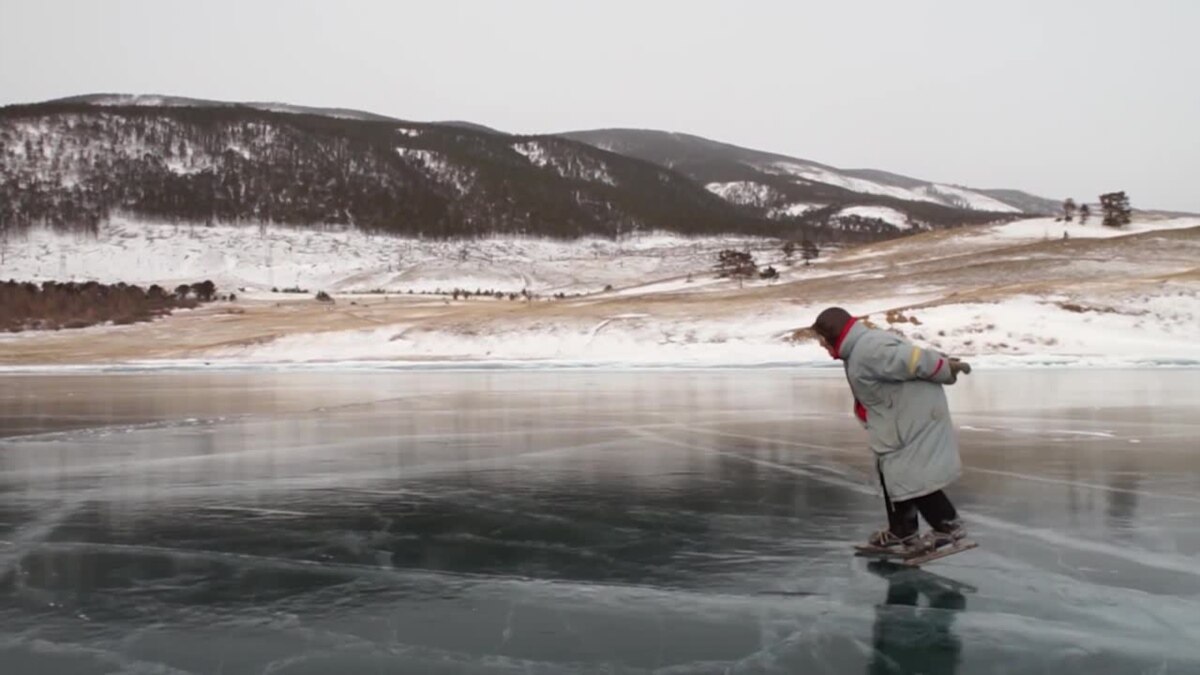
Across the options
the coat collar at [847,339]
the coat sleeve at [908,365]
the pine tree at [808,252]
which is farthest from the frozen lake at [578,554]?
the pine tree at [808,252]

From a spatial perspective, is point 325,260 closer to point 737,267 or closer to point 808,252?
point 808,252

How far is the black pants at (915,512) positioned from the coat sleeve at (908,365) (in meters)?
0.80

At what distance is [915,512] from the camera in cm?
758

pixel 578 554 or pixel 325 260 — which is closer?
pixel 578 554

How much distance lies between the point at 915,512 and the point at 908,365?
1.21 metres

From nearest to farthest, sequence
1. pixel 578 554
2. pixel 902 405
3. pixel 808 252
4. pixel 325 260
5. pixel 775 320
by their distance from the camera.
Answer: pixel 902 405 → pixel 578 554 → pixel 775 320 → pixel 808 252 → pixel 325 260

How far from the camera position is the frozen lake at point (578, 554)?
5.79 meters

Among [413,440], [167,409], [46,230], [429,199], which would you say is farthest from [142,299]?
[429,199]

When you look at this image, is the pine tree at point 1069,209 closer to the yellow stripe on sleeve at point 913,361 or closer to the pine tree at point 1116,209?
the pine tree at point 1116,209

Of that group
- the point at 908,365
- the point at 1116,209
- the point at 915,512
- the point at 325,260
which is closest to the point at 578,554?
the point at 915,512


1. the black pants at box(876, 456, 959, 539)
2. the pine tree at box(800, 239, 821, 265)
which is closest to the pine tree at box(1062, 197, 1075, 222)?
the pine tree at box(800, 239, 821, 265)

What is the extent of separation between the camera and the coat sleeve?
7.00 meters

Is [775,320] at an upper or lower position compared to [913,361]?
lower

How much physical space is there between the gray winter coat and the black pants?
201mm
